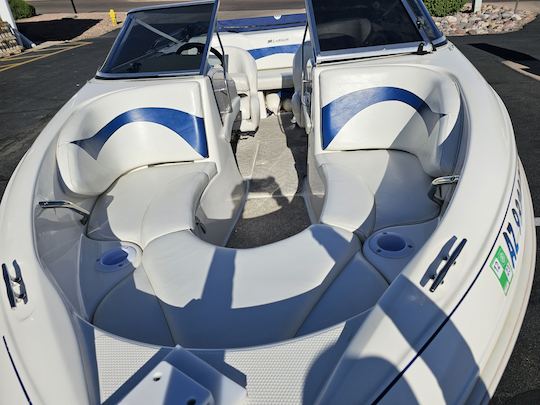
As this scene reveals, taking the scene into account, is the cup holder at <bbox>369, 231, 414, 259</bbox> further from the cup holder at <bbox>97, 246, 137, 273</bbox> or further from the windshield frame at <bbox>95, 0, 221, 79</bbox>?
the windshield frame at <bbox>95, 0, 221, 79</bbox>

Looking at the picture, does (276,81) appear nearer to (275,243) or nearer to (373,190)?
(373,190)

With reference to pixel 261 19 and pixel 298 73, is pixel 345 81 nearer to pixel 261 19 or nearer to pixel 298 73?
pixel 298 73

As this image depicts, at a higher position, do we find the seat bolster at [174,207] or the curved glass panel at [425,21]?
the curved glass panel at [425,21]

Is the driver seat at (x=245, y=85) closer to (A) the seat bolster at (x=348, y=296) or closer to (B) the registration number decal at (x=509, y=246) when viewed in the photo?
(A) the seat bolster at (x=348, y=296)

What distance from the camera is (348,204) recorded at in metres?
2.12

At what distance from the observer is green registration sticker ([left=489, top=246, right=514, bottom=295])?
140 centimetres

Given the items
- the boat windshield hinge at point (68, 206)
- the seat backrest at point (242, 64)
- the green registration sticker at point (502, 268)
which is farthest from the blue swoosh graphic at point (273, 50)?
the green registration sticker at point (502, 268)

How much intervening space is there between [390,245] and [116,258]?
4.14 feet

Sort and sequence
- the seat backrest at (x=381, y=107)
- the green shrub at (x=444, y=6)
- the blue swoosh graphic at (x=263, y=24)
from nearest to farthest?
the seat backrest at (x=381, y=107)
the blue swoosh graphic at (x=263, y=24)
the green shrub at (x=444, y=6)

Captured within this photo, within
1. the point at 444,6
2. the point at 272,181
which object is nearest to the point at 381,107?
the point at 272,181

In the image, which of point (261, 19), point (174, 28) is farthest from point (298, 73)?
point (261, 19)

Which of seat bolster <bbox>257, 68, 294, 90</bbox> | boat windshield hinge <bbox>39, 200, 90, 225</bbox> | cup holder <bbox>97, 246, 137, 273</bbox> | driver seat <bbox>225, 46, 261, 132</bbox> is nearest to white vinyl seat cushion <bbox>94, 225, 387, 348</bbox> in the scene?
cup holder <bbox>97, 246, 137, 273</bbox>

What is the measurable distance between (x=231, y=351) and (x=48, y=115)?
19.2 feet

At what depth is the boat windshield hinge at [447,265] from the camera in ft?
4.08
